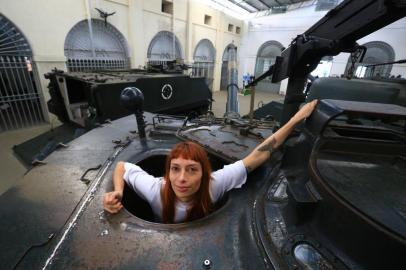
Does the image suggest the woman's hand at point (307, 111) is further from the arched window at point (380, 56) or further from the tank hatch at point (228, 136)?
the arched window at point (380, 56)

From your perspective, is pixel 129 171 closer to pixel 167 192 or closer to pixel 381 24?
pixel 167 192

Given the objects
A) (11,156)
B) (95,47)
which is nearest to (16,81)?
(95,47)

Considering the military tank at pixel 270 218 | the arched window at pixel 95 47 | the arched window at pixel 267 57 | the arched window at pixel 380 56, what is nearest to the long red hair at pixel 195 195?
the military tank at pixel 270 218

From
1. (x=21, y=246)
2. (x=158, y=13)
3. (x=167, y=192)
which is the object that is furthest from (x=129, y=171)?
(x=158, y=13)

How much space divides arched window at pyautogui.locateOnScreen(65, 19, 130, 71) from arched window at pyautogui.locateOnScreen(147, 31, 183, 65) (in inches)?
61.0

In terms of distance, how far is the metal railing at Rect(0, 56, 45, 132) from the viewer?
6.20m

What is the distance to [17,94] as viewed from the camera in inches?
257

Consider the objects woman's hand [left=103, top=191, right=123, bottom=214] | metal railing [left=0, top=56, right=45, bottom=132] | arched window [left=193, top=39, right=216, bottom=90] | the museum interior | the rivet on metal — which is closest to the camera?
the rivet on metal

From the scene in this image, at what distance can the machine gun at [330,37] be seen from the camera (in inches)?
58.1

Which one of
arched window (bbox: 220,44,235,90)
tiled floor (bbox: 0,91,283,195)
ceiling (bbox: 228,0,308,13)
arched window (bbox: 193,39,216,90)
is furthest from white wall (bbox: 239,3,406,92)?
tiled floor (bbox: 0,91,283,195)

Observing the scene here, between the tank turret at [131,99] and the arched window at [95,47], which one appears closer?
the tank turret at [131,99]

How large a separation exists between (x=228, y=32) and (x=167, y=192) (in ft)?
52.1

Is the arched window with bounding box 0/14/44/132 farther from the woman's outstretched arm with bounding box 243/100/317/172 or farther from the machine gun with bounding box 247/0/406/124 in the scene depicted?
the woman's outstretched arm with bounding box 243/100/317/172

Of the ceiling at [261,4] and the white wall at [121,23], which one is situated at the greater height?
the ceiling at [261,4]
